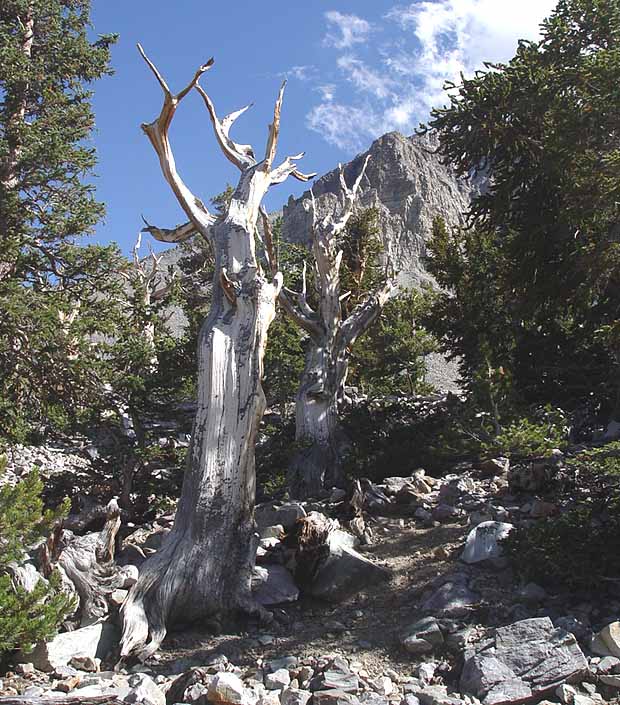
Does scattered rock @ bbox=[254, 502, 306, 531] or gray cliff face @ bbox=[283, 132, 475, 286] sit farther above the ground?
gray cliff face @ bbox=[283, 132, 475, 286]

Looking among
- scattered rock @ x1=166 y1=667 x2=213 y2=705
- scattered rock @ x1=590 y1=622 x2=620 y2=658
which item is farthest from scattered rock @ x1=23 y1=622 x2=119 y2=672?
scattered rock @ x1=590 y1=622 x2=620 y2=658

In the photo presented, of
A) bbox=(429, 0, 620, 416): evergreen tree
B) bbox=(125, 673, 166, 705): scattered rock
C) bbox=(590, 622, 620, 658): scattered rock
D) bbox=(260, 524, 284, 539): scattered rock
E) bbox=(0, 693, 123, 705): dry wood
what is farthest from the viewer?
bbox=(429, 0, 620, 416): evergreen tree

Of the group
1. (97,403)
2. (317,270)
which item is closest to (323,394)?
(317,270)

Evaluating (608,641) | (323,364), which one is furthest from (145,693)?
(323,364)

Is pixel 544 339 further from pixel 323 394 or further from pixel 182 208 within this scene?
pixel 182 208

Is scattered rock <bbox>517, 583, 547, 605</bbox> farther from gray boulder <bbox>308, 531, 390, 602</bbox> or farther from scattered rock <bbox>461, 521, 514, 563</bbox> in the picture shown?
gray boulder <bbox>308, 531, 390, 602</bbox>

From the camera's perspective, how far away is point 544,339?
37.5 ft

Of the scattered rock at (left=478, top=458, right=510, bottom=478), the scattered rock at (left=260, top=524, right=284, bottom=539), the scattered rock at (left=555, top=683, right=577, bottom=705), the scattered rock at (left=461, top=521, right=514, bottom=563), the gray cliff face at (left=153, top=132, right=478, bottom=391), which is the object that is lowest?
the scattered rock at (left=555, top=683, right=577, bottom=705)

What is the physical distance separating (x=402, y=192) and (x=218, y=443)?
91.0 metres

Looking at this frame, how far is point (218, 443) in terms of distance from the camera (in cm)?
593

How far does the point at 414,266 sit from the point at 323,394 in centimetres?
6610

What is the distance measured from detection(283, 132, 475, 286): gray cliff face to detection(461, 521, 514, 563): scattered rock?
74.1 m

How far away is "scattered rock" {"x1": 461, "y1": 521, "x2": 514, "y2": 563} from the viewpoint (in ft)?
18.4

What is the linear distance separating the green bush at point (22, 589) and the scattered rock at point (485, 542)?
345 centimetres
